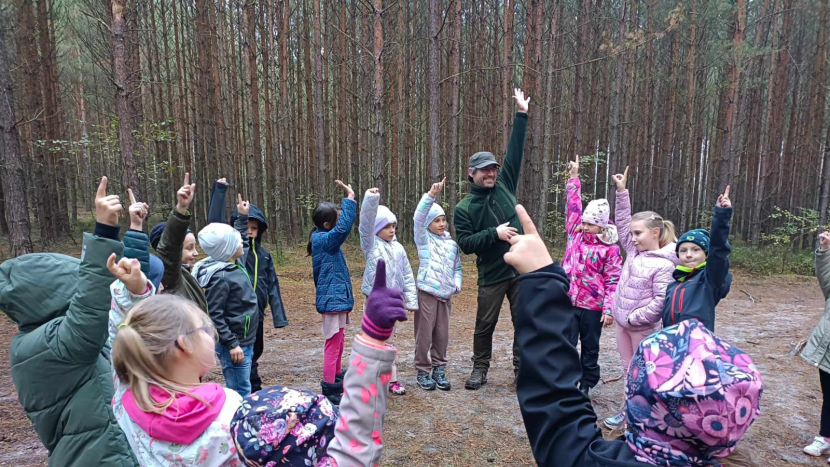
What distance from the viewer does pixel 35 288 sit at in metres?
1.71

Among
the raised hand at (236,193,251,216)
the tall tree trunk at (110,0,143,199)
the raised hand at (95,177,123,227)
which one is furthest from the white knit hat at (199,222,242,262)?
the tall tree trunk at (110,0,143,199)

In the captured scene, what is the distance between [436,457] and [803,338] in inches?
250

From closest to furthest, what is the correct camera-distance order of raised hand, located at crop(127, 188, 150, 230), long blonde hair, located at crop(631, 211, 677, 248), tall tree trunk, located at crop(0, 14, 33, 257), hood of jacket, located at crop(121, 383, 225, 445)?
hood of jacket, located at crop(121, 383, 225, 445) < raised hand, located at crop(127, 188, 150, 230) < long blonde hair, located at crop(631, 211, 677, 248) < tall tree trunk, located at crop(0, 14, 33, 257)

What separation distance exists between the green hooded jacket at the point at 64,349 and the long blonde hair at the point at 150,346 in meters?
0.27

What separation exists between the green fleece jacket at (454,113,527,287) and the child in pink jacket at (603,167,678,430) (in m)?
0.99

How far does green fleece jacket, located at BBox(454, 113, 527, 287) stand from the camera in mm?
4348

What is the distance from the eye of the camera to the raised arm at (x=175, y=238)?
2523 millimetres

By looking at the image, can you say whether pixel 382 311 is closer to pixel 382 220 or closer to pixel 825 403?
pixel 382 220

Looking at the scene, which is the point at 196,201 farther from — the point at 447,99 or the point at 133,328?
the point at 133,328

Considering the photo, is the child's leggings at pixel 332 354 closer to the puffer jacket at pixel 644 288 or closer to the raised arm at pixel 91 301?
the puffer jacket at pixel 644 288

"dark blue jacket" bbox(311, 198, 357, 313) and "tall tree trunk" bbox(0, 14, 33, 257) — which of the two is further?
"tall tree trunk" bbox(0, 14, 33, 257)

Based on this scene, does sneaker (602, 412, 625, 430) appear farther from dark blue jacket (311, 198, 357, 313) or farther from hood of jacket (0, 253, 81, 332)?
hood of jacket (0, 253, 81, 332)

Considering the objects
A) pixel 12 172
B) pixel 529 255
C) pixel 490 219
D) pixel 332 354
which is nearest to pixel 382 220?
pixel 490 219

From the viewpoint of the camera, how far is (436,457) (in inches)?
135
